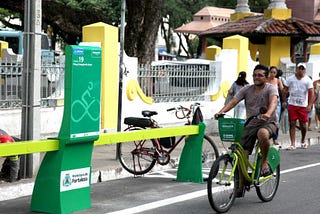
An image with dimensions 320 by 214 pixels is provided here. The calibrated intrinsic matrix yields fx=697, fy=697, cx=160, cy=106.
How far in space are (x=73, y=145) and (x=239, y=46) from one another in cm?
1055

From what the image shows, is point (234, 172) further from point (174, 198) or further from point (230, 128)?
point (174, 198)

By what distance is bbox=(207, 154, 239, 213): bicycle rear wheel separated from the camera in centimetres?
805

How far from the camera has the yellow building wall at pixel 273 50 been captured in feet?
74.2

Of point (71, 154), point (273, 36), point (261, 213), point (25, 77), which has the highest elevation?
point (273, 36)

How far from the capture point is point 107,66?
14000 mm

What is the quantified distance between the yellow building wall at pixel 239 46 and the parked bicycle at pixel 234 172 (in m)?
8.96

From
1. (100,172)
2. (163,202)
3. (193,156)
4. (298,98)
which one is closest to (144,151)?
(100,172)

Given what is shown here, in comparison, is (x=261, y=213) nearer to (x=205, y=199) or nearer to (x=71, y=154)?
(x=205, y=199)

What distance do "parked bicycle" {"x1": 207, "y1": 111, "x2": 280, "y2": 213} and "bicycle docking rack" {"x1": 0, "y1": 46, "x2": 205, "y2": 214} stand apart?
1500 mm

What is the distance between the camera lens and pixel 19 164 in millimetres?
9695

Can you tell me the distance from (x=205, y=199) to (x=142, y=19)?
34.6ft

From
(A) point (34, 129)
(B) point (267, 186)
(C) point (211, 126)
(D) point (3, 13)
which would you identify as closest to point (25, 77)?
(A) point (34, 129)

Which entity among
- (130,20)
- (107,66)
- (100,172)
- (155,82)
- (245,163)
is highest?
(130,20)

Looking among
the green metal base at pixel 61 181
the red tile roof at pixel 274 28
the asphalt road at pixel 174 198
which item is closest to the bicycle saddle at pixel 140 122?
the asphalt road at pixel 174 198
